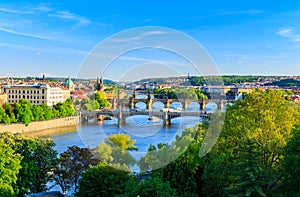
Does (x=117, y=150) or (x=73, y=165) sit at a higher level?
(x=117, y=150)

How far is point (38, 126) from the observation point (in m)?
29.0

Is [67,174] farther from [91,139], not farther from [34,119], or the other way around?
[34,119]

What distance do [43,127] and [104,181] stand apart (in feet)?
74.4

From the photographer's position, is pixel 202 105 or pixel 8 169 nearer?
pixel 8 169

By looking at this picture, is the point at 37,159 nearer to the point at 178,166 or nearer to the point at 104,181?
the point at 104,181

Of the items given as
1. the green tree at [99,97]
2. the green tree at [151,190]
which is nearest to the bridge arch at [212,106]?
the green tree at [99,97]

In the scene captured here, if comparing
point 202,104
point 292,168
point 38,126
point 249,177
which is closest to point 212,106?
point 202,104

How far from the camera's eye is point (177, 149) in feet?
26.9

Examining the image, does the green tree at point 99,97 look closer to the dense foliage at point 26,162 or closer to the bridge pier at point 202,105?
the dense foliage at point 26,162

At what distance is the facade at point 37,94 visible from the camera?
3835 centimetres

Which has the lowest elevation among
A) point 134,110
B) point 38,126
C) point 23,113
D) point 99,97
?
point 38,126

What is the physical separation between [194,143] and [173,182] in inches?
54.8

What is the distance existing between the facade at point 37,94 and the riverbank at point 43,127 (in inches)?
262

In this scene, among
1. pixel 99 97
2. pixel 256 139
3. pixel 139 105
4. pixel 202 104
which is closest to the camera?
pixel 256 139
